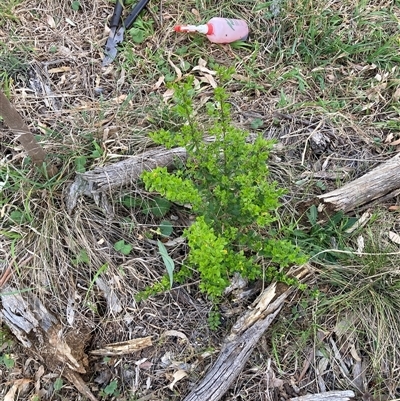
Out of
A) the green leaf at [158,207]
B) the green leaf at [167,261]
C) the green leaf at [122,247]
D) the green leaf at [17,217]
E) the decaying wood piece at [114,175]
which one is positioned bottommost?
the green leaf at [122,247]

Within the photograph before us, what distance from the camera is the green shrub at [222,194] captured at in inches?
60.6

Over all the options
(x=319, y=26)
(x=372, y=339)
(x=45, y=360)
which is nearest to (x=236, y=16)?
(x=319, y=26)

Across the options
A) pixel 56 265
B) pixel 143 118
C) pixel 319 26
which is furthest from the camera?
pixel 319 26

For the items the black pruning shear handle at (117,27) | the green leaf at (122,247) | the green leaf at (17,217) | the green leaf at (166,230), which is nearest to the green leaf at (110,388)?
the green leaf at (122,247)

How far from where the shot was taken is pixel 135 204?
2029 millimetres

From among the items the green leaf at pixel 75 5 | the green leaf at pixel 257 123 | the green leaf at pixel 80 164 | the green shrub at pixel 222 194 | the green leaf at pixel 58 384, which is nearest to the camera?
the green shrub at pixel 222 194

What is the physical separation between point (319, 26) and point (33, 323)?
81.0 inches

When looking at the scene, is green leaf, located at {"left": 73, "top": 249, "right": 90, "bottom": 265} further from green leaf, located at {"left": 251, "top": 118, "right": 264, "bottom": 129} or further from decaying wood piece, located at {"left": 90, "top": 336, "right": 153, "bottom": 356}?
green leaf, located at {"left": 251, "top": 118, "right": 264, "bottom": 129}

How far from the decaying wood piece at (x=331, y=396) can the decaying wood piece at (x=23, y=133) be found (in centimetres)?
137

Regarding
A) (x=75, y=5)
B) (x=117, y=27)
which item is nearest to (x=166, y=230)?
(x=117, y=27)

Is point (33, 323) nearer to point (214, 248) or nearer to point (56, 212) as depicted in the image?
point (56, 212)

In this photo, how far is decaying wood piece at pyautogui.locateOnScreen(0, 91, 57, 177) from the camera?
1.72 meters

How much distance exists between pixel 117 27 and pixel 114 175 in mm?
999

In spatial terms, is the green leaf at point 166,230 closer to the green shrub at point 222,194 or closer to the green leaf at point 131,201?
the green leaf at point 131,201
